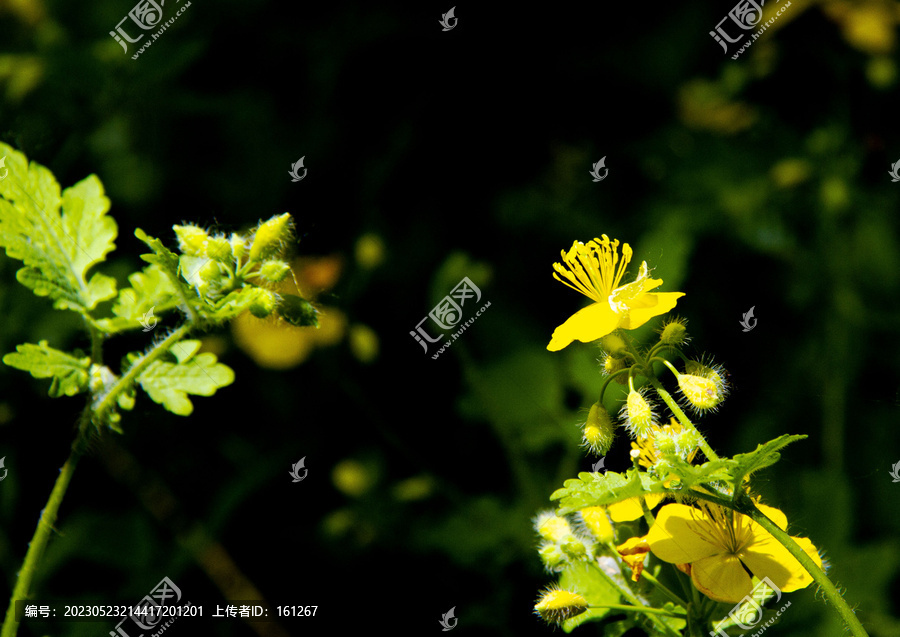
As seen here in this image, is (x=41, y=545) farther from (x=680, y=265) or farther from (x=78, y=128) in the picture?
(x=78, y=128)

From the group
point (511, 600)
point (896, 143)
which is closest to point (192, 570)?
point (511, 600)

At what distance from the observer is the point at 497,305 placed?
10.5 ft

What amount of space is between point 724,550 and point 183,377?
30.9 inches

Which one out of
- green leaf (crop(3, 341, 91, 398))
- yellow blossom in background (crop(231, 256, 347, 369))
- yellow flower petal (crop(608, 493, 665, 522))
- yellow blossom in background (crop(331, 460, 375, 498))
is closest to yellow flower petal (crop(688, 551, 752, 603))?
yellow flower petal (crop(608, 493, 665, 522))

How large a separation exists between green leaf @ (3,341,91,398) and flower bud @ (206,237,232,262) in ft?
0.83

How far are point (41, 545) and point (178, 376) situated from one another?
10.6 inches

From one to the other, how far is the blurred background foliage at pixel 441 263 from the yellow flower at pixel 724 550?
3.41 ft

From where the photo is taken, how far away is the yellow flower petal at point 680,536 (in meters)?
1.01

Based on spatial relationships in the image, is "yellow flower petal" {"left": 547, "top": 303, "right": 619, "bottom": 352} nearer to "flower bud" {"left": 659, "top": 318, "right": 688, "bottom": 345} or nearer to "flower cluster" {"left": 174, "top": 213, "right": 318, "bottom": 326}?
"flower bud" {"left": 659, "top": 318, "right": 688, "bottom": 345}

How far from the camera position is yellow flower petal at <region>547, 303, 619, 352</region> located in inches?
42.6

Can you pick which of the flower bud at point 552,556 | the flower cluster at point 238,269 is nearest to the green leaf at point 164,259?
the flower cluster at point 238,269

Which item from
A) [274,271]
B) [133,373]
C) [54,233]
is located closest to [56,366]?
[133,373]

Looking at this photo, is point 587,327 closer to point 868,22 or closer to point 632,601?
point 632,601

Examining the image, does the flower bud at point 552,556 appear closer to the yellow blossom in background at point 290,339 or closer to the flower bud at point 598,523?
the flower bud at point 598,523
